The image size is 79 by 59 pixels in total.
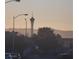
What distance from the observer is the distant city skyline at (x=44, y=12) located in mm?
3260

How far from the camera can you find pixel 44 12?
11.0ft

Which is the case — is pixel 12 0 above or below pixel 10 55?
above

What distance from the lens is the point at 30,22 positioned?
3281 mm

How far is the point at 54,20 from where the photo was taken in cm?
330

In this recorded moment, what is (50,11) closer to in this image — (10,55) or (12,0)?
(12,0)

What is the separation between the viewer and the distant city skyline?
128 inches

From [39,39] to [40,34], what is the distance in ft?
0.25

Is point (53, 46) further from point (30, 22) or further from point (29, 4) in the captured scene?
point (29, 4)

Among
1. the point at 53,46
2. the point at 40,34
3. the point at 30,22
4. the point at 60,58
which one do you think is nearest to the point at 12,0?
the point at 30,22

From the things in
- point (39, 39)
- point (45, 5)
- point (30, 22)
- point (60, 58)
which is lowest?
point (60, 58)
